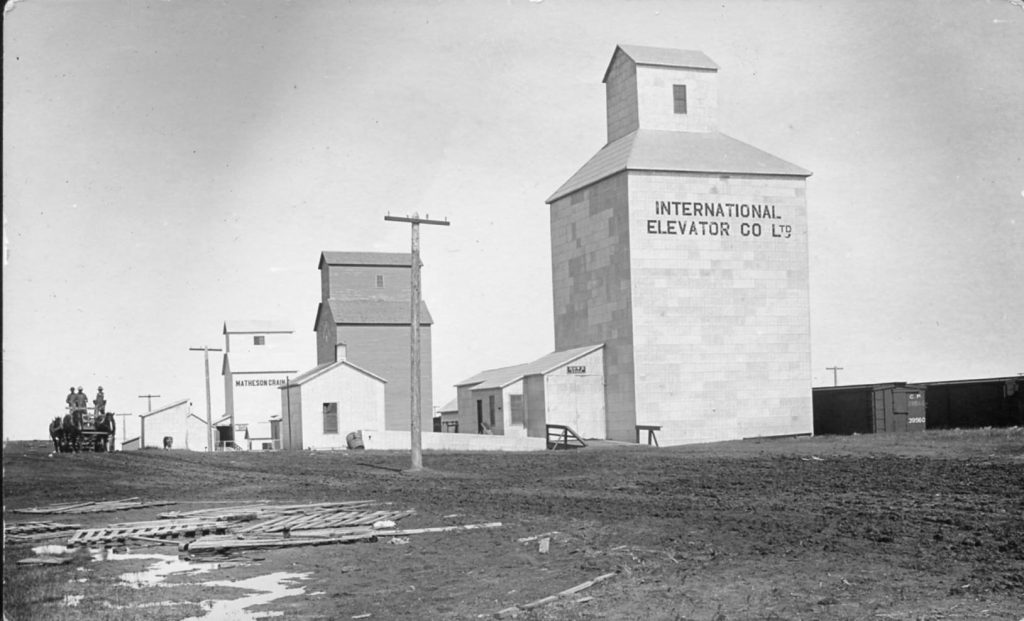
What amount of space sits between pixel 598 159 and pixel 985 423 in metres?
18.4

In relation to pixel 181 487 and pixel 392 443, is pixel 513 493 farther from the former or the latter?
pixel 392 443

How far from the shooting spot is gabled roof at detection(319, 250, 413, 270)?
6675 cm

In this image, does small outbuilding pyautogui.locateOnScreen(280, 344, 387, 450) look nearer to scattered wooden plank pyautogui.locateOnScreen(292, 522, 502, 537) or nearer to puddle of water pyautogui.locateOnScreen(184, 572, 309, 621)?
scattered wooden plank pyautogui.locateOnScreen(292, 522, 502, 537)

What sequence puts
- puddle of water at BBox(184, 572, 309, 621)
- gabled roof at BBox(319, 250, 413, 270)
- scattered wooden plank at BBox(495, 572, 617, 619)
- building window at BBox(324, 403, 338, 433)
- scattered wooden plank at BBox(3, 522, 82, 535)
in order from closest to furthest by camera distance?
scattered wooden plank at BBox(495, 572, 617, 619)
puddle of water at BBox(184, 572, 309, 621)
scattered wooden plank at BBox(3, 522, 82, 535)
building window at BBox(324, 403, 338, 433)
gabled roof at BBox(319, 250, 413, 270)

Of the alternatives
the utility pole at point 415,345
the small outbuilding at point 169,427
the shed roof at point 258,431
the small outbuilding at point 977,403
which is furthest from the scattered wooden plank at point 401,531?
the shed roof at point 258,431

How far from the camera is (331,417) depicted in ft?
163

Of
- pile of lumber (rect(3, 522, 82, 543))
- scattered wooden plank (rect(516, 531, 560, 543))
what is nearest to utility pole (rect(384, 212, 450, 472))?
pile of lumber (rect(3, 522, 82, 543))

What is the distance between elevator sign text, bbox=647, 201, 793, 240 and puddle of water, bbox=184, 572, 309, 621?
99.2ft

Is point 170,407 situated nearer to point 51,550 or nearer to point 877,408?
point 877,408

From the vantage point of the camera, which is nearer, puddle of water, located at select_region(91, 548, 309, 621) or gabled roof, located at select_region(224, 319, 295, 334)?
puddle of water, located at select_region(91, 548, 309, 621)

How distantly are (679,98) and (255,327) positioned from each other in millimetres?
38083

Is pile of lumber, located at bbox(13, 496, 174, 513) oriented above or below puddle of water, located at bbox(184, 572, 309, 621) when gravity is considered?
below

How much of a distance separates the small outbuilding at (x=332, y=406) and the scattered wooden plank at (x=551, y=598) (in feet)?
127

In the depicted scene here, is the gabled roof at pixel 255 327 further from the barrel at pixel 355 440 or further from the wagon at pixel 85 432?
the wagon at pixel 85 432
